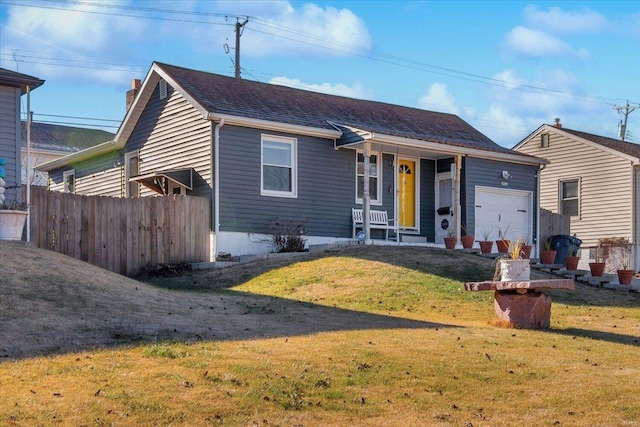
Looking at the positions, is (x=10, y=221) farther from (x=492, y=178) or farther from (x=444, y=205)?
(x=492, y=178)

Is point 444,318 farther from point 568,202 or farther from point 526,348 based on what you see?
point 568,202

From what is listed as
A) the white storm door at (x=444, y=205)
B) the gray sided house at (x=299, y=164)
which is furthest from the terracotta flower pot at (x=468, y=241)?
the white storm door at (x=444, y=205)

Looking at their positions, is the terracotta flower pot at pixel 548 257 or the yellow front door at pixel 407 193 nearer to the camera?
the terracotta flower pot at pixel 548 257

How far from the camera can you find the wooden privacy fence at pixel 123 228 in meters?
18.9

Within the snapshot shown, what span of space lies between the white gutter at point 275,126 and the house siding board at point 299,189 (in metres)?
0.17

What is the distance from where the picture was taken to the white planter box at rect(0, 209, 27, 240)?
15734mm

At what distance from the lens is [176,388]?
8.16 meters

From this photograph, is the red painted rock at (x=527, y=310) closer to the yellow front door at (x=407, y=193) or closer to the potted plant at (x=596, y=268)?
the potted plant at (x=596, y=268)

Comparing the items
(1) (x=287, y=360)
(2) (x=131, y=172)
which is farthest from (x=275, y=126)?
(1) (x=287, y=360)

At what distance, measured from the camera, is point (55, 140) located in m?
48.0

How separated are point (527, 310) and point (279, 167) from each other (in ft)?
34.7

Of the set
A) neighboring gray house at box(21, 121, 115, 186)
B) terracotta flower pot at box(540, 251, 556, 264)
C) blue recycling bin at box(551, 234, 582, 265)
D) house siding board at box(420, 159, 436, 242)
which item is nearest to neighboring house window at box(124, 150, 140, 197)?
house siding board at box(420, 159, 436, 242)

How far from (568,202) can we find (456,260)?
1522cm

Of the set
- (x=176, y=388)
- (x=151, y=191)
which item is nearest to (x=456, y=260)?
(x=151, y=191)
